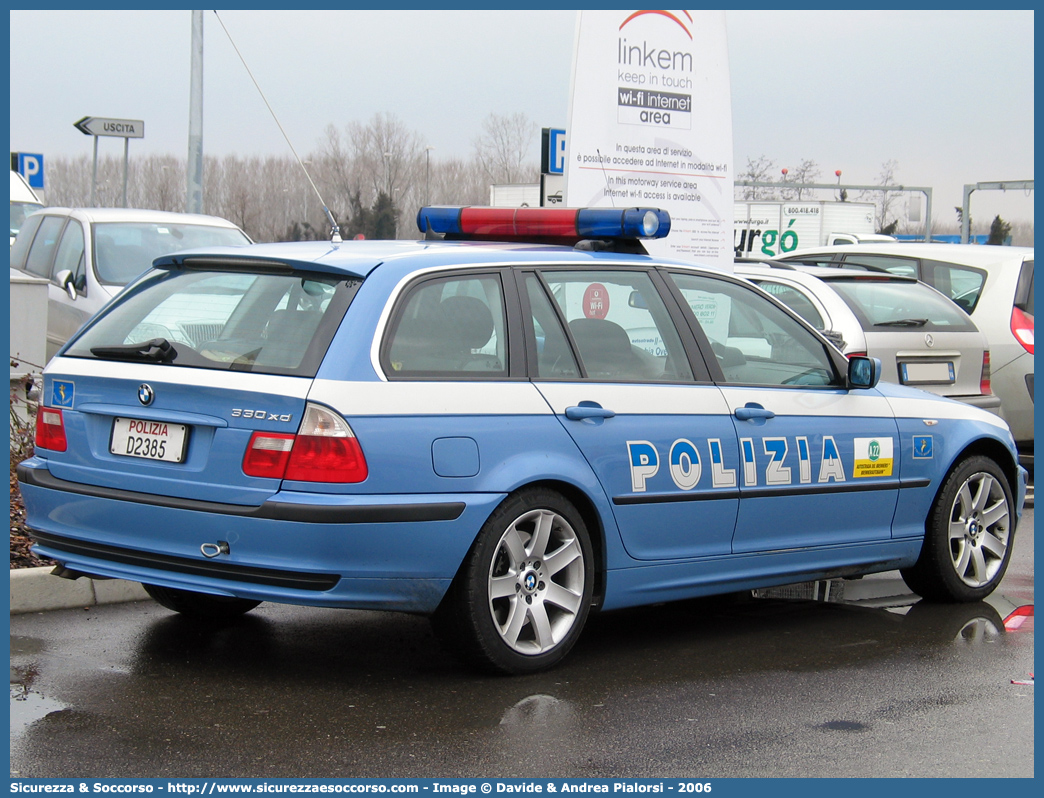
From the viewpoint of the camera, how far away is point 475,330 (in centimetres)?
501

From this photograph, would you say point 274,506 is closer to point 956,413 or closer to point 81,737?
point 81,737

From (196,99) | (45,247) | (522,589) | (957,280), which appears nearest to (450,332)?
(522,589)

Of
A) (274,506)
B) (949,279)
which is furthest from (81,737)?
(949,279)

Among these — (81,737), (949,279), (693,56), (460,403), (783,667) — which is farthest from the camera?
(949,279)

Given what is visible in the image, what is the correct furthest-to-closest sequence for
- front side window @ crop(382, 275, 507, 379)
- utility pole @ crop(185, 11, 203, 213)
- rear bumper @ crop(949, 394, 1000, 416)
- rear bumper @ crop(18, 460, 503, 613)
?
utility pole @ crop(185, 11, 203, 213)
rear bumper @ crop(949, 394, 1000, 416)
front side window @ crop(382, 275, 507, 379)
rear bumper @ crop(18, 460, 503, 613)

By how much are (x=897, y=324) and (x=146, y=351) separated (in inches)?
238

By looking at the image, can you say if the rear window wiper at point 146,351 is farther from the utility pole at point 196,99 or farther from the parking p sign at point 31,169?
the parking p sign at point 31,169

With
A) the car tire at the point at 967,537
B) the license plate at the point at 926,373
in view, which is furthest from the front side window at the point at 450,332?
the license plate at the point at 926,373

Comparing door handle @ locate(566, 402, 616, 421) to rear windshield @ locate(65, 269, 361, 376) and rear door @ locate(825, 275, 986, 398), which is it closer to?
rear windshield @ locate(65, 269, 361, 376)

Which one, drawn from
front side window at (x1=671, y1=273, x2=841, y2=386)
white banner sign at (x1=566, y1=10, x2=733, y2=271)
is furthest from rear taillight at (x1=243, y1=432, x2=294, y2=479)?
white banner sign at (x1=566, y1=10, x2=733, y2=271)

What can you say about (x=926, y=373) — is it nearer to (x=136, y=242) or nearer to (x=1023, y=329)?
(x=1023, y=329)

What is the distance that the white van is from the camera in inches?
874

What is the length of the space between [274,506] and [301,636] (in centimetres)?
130

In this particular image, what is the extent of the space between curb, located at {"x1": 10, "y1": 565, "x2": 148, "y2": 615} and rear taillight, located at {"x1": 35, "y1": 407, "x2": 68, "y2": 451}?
96cm
